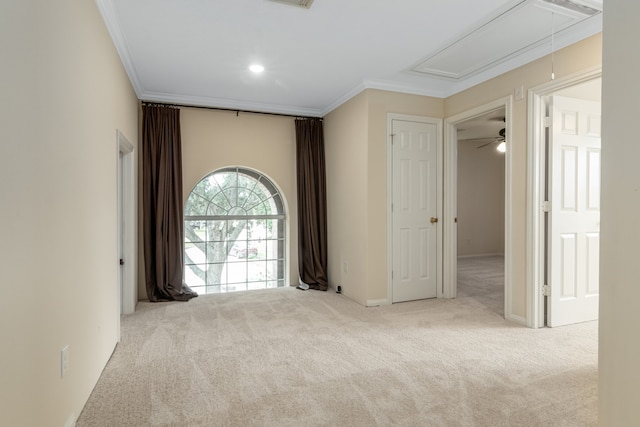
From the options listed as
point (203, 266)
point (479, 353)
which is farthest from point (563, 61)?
point (203, 266)

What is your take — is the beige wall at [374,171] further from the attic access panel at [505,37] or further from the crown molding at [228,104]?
the crown molding at [228,104]

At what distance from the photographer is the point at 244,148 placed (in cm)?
495

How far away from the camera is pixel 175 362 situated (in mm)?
2623

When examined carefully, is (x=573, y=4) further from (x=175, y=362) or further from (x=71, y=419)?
(x=71, y=419)

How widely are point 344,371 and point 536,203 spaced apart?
7.70 ft

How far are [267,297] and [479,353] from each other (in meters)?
2.59

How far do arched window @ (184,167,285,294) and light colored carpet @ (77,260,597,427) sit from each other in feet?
3.70

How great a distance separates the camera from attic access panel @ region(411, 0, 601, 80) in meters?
2.61

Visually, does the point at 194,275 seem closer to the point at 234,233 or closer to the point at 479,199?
the point at 234,233

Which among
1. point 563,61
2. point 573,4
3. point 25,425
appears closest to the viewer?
point 25,425

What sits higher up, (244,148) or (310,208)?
(244,148)

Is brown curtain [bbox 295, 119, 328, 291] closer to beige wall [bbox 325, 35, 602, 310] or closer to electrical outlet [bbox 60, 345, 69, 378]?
beige wall [bbox 325, 35, 602, 310]

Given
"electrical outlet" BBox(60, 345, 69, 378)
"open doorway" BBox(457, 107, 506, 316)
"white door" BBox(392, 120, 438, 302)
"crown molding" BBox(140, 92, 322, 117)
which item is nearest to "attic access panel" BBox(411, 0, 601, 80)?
"white door" BBox(392, 120, 438, 302)

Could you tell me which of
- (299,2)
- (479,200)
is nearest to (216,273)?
(299,2)
